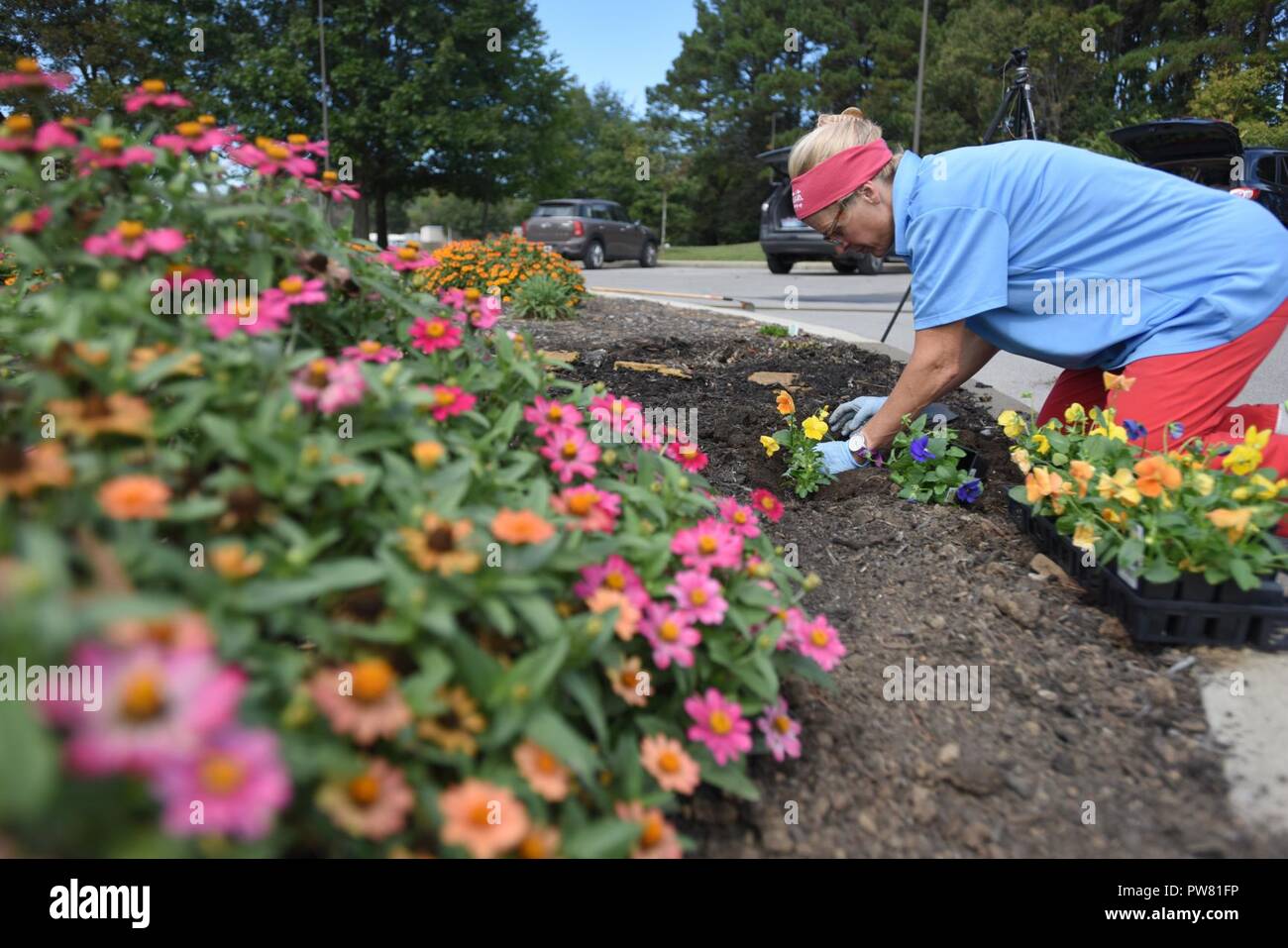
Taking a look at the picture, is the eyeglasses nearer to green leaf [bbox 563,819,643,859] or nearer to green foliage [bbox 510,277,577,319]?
green leaf [bbox 563,819,643,859]

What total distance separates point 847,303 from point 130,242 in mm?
9134

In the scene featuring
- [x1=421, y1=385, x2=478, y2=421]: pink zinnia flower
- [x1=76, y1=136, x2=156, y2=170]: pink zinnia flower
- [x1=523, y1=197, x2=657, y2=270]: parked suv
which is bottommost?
[x1=421, y1=385, x2=478, y2=421]: pink zinnia flower

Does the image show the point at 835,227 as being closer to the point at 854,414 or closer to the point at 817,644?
the point at 854,414

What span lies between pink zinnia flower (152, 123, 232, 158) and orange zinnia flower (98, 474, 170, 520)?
0.80 metres

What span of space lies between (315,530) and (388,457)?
0.15 meters

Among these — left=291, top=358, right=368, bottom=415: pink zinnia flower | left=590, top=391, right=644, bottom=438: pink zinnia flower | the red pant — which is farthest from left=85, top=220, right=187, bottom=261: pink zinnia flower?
the red pant

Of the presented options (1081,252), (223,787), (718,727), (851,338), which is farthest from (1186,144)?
(223,787)

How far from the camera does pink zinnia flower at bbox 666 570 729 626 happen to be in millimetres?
1412

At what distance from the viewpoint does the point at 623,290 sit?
1051cm

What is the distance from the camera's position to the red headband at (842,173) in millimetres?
2529

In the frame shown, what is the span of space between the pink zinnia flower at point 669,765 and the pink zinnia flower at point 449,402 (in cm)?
63

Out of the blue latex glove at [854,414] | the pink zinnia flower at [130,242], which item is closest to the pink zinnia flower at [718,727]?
the pink zinnia flower at [130,242]

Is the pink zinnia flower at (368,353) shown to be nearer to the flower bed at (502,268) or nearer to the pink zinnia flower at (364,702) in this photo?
the pink zinnia flower at (364,702)

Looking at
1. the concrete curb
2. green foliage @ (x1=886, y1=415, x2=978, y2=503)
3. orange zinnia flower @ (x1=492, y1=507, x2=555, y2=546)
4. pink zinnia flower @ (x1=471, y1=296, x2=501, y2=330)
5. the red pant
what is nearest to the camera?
orange zinnia flower @ (x1=492, y1=507, x2=555, y2=546)
